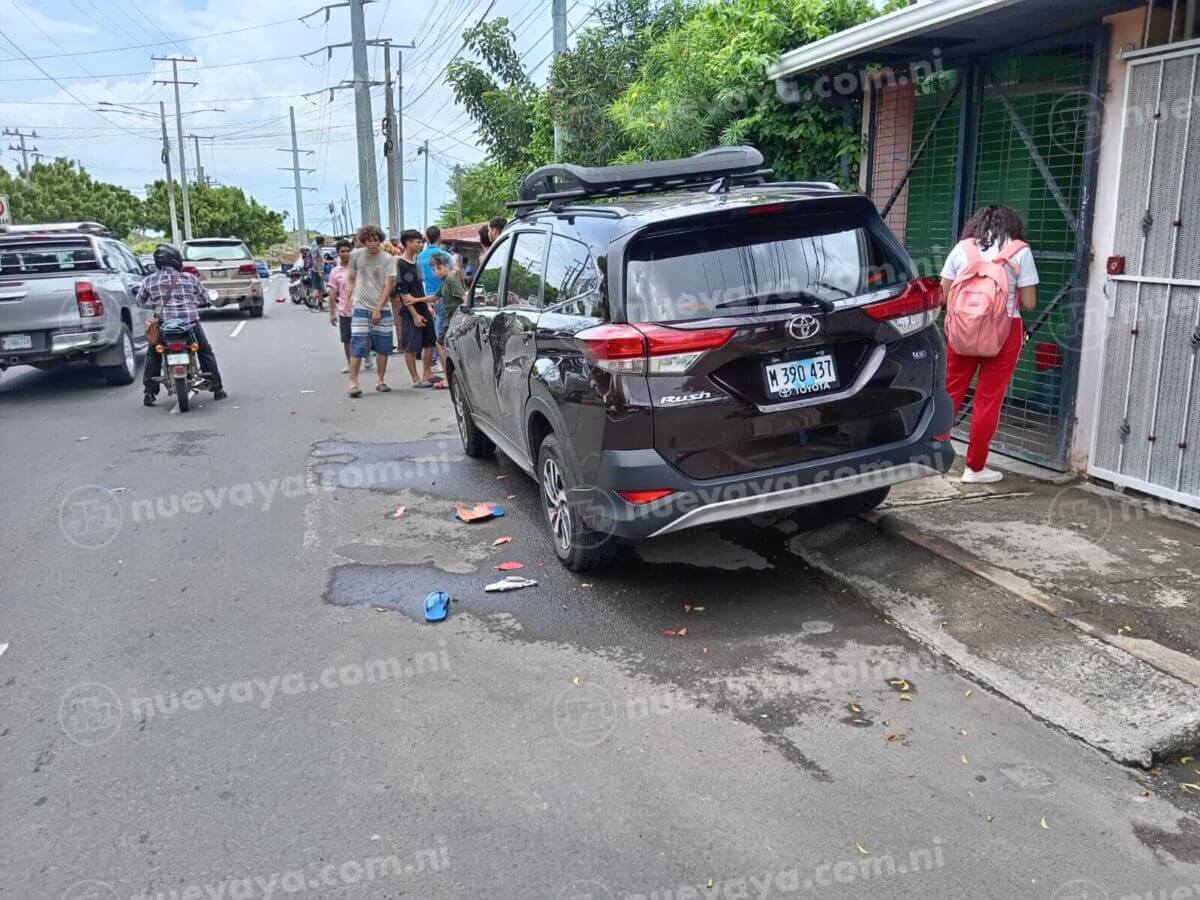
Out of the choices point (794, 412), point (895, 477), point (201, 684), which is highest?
point (794, 412)

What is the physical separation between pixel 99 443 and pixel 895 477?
7571 mm

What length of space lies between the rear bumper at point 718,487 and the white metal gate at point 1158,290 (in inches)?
76.3

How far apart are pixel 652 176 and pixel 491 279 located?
1.36 meters

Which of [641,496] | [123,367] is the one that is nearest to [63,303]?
[123,367]

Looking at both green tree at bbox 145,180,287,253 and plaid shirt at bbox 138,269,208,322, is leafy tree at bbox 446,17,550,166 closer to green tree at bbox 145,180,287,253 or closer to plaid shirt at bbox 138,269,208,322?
plaid shirt at bbox 138,269,208,322

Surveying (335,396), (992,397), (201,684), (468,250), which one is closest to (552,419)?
(201,684)

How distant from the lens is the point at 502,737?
3863 millimetres

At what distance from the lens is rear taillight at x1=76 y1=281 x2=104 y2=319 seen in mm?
11953

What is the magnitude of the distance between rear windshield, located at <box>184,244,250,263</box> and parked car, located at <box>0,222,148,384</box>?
10.6 metres

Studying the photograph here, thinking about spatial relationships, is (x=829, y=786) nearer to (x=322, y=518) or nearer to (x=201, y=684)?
(x=201, y=684)

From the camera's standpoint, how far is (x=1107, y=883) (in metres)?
2.95

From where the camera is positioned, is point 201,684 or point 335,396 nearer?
point 201,684

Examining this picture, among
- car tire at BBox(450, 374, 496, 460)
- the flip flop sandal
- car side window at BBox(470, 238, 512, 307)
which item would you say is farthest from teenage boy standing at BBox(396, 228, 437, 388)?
the flip flop sandal

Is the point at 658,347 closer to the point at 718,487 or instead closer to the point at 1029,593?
the point at 718,487
